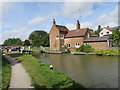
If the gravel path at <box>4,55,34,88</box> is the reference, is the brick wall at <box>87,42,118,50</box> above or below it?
above

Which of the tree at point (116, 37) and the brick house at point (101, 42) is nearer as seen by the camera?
the tree at point (116, 37)

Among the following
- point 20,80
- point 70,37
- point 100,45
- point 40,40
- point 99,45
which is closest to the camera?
point 20,80

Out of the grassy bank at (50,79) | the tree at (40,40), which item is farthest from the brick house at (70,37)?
the grassy bank at (50,79)

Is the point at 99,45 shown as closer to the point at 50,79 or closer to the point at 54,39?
the point at 54,39

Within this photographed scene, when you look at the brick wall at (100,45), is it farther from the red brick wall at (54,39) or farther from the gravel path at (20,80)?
the gravel path at (20,80)

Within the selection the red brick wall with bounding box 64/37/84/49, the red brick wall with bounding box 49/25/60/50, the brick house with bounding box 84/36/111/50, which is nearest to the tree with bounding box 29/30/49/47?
the red brick wall with bounding box 49/25/60/50

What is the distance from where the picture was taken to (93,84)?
8.31 m

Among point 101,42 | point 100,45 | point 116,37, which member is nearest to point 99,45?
point 100,45

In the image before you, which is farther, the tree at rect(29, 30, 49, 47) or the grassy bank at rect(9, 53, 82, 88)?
the tree at rect(29, 30, 49, 47)

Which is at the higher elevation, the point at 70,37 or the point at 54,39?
the point at 70,37

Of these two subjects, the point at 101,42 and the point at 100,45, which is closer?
the point at 101,42

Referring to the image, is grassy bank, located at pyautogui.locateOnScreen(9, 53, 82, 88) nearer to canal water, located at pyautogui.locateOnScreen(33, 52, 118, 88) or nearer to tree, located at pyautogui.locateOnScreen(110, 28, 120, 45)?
canal water, located at pyautogui.locateOnScreen(33, 52, 118, 88)

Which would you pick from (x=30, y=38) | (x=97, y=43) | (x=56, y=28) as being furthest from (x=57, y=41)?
(x=30, y=38)

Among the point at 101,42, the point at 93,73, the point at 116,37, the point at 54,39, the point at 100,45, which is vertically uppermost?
the point at 54,39
